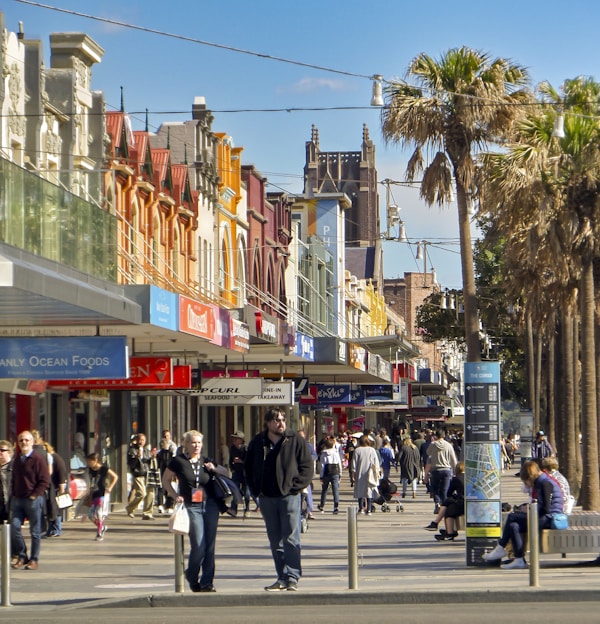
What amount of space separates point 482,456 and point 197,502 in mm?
5006

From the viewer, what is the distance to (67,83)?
29219mm

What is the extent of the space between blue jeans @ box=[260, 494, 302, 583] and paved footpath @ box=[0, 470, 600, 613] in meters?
0.28

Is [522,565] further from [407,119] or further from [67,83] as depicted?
[67,83]

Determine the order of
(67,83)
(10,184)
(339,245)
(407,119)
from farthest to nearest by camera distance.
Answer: (339,245), (67,83), (407,119), (10,184)

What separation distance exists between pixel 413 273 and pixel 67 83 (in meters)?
105

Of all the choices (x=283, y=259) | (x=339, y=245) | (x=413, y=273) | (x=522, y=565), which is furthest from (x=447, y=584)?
(x=413, y=273)

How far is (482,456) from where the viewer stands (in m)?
18.0

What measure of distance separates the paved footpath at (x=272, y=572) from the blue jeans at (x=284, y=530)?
11.0 inches

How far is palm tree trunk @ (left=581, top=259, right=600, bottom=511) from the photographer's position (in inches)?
978

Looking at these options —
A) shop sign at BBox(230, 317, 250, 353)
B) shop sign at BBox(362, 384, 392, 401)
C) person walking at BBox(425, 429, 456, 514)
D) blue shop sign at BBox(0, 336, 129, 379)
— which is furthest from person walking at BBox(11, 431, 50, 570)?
shop sign at BBox(362, 384, 392, 401)

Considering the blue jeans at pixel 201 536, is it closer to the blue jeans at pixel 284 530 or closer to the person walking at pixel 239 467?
the blue jeans at pixel 284 530

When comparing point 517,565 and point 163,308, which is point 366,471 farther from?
point 517,565

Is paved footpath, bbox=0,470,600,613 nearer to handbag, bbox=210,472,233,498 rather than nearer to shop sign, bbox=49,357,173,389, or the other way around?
handbag, bbox=210,472,233,498

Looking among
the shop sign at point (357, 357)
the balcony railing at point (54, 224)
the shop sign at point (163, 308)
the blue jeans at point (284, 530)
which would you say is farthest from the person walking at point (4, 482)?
the shop sign at point (357, 357)
